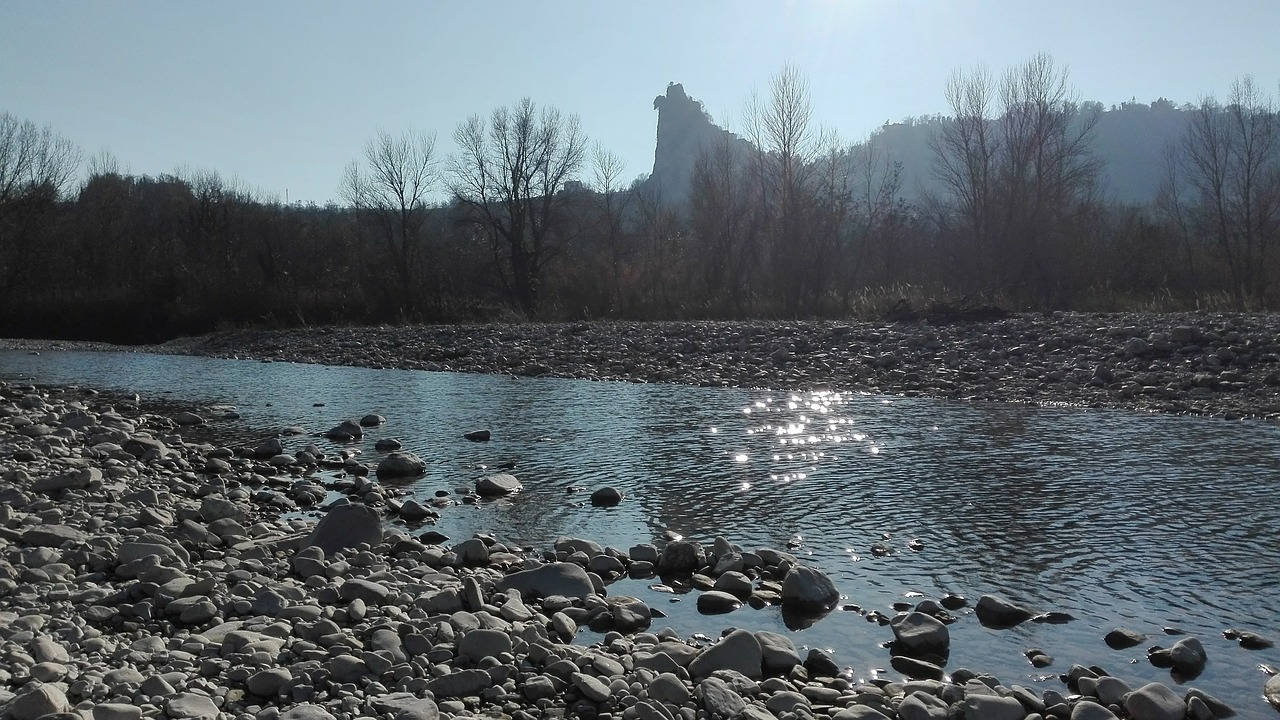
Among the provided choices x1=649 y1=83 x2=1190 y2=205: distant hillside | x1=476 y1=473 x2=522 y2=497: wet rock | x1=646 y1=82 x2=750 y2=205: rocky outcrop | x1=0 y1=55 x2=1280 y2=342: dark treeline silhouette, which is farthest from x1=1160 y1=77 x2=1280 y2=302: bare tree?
x1=646 y1=82 x2=750 y2=205: rocky outcrop

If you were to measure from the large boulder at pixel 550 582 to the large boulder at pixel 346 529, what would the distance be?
1.30m

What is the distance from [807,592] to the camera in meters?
4.96

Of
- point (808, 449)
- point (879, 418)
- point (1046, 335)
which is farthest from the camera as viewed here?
point (1046, 335)

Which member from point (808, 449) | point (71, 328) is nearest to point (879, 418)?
point (808, 449)

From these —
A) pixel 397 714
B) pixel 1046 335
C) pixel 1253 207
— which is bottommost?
pixel 397 714

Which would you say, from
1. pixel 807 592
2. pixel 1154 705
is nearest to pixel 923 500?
pixel 807 592

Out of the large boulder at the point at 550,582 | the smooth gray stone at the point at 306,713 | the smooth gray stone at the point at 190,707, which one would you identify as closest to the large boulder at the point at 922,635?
the large boulder at the point at 550,582

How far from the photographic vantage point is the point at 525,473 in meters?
8.84

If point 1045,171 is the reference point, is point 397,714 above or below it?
below

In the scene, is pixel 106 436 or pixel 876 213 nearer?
pixel 106 436

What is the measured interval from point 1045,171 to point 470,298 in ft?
75.7

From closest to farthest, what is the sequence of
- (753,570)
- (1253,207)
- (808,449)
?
(753,570) → (808,449) → (1253,207)

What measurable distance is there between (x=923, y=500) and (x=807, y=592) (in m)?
2.74

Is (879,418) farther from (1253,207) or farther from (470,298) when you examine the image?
(470,298)
